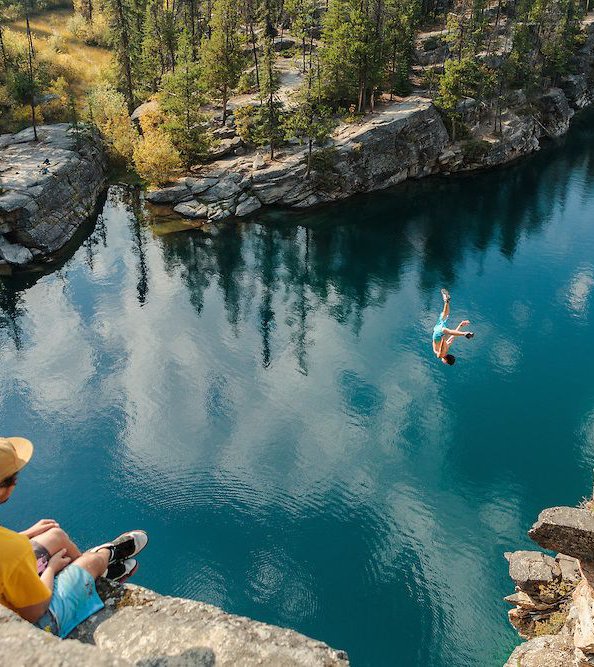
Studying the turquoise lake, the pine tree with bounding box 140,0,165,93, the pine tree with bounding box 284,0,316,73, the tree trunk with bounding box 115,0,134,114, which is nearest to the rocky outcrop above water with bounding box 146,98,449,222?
the turquoise lake

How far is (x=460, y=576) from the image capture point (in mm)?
25828

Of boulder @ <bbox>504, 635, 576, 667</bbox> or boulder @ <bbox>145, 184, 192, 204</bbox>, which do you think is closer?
boulder @ <bbox>504, 635, 576, 667</bbox>

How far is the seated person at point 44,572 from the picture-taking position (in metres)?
6.48

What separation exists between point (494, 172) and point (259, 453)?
59989mm

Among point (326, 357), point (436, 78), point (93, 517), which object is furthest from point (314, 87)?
point (93, 517)

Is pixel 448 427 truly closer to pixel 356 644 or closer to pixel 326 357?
pixel 326 357

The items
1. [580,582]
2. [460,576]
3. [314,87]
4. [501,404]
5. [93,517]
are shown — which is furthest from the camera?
[314,87]

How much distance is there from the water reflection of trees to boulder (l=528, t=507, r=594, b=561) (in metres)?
22.9

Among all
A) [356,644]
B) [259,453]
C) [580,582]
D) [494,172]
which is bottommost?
[356,644]

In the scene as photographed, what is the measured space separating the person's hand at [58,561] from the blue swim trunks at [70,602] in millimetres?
268

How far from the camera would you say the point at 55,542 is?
8484 mm

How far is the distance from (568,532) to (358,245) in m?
42.8

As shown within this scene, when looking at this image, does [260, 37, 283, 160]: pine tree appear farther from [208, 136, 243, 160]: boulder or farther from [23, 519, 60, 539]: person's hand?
[23, 519, 60, 539]: person's hand

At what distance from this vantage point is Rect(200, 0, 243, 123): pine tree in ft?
230
